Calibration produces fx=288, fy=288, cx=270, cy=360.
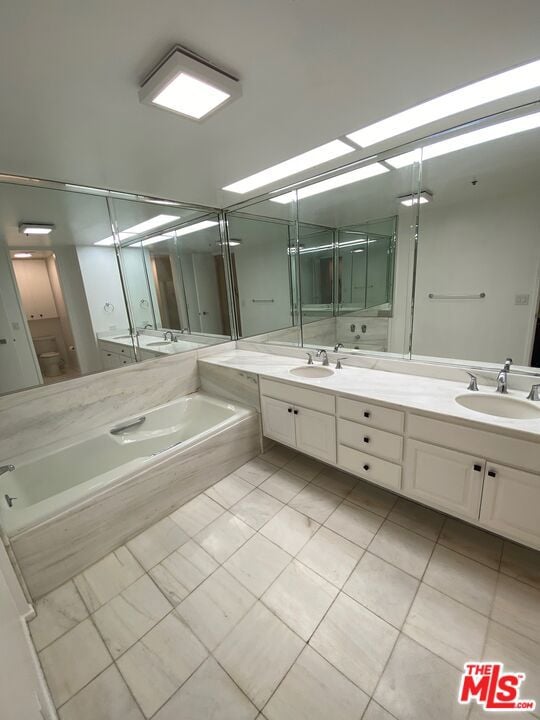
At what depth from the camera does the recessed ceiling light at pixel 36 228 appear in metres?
2.02

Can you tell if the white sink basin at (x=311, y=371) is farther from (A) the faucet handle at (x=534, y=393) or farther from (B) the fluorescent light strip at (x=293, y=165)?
(B) the fluorescent light strip at (x=293, y=165)

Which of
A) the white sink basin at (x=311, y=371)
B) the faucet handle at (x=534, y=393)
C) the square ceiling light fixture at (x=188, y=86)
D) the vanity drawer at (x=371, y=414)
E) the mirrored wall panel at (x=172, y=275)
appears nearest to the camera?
the square ceiling light fixture at (x=188, y=86)

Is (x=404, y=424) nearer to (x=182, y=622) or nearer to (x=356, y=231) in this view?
(x=182, y=622)

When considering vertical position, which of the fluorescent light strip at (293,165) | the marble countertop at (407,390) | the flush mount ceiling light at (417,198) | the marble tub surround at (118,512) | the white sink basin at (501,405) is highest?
the fluorescent light strip at (293,165)

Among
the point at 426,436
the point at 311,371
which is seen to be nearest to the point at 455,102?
the point at 426,436

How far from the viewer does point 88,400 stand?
2217 millimetres

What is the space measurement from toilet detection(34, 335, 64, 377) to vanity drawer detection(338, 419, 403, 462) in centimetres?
207

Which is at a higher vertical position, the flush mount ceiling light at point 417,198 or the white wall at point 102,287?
the flush mount ceiling light at point 417,198

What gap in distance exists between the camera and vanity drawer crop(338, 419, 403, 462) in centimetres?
167

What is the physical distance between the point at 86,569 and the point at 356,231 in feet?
11.3

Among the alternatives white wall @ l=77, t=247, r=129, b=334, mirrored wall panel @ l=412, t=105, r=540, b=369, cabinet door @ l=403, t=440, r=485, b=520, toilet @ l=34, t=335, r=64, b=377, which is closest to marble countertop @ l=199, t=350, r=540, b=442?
cabinet door @ l=403, t=440, r=485, b=520

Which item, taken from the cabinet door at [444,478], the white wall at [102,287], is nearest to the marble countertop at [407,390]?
the cabinet door at [444,478]

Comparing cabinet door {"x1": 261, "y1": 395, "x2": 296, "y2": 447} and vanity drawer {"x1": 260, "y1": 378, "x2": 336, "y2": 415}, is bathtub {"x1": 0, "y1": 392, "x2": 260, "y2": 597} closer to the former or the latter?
cabinet door {"x1": 261, "y1": 395, "x2": 296, "y2": 447}

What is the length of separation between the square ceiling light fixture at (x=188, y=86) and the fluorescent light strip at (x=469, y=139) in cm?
136
